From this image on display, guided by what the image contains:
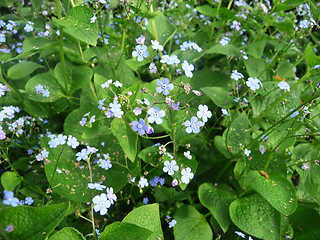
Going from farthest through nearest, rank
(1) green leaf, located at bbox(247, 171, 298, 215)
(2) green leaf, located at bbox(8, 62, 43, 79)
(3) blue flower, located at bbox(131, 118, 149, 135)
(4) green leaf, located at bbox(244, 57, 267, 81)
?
(4) green leaf, located at bbox(244, 57, 267, 81) → (2) green leaf, located at bbox(8, 62, 43, 79) → (1) green leaf, located at bbox(247, 171, 298, 215) → (3) blue flower, located at bbox(131, 118, 149, 135)

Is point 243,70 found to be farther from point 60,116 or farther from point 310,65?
point 60,116

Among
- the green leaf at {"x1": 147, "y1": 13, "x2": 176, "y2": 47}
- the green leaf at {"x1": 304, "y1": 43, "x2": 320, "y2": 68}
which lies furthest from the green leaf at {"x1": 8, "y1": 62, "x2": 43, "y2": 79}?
the green leaf at {"x1": 304, "y1": 43, "x2": 320, "y2": 68}

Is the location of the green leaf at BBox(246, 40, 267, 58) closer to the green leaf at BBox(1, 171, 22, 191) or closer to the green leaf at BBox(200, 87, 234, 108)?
the green leaf at BBox(200, 87, 234, 108)

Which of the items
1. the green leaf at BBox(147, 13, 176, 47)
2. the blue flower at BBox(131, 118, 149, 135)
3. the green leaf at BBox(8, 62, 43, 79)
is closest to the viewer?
the blue flower at BBox(131, 118, 149, 135)

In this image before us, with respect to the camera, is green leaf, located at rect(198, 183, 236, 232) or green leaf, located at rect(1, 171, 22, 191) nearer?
green leaf, located at rect(1, 171, 22, 191)

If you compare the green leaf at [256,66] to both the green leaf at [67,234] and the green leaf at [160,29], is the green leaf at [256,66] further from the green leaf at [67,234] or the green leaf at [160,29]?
the green leaf at [67,234]

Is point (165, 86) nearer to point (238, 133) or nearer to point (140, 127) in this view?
point (140, 127)

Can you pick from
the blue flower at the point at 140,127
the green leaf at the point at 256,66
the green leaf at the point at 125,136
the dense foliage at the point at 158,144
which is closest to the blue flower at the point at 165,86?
the dense foliage at the point at 158,144
